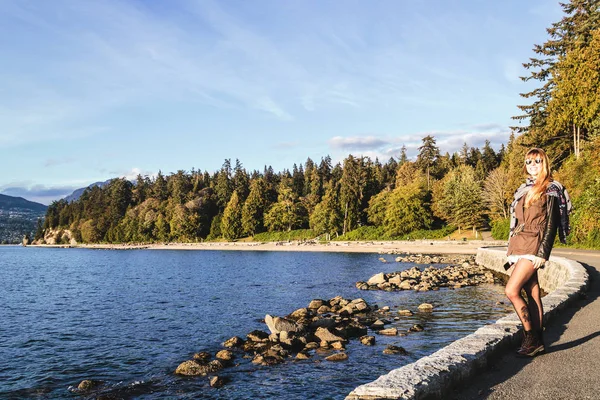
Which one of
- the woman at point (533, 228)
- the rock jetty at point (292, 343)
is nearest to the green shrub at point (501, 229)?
the rock jetty at point (292, 343)

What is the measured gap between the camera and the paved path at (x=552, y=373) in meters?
5.45

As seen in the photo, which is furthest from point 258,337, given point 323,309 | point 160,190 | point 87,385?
point 160,190

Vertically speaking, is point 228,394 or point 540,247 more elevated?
point 540,247

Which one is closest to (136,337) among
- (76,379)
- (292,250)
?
(76,379)

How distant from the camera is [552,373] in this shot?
6.08 meters

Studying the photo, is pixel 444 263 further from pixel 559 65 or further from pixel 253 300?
pixel 253 300

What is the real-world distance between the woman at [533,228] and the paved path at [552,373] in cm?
43

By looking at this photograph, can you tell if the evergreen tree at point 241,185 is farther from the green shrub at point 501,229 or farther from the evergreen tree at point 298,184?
Result: the green shrub at point 501,229

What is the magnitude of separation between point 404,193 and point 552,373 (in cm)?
8233

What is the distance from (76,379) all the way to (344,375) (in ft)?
26.5

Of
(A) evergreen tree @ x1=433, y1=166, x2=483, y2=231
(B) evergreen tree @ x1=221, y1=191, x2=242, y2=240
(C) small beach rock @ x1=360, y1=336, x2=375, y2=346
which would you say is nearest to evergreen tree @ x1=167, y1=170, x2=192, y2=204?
(B) evergreen tree @ x1=221, y1=191, x2=242, y2=240

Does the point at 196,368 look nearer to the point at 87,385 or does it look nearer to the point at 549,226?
the point at 87,385

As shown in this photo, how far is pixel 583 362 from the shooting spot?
6.53m

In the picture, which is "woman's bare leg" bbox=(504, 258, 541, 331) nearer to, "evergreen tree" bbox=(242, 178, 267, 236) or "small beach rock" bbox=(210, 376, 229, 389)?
"small beach rock" bbox=(210, 376, 229, 389)
